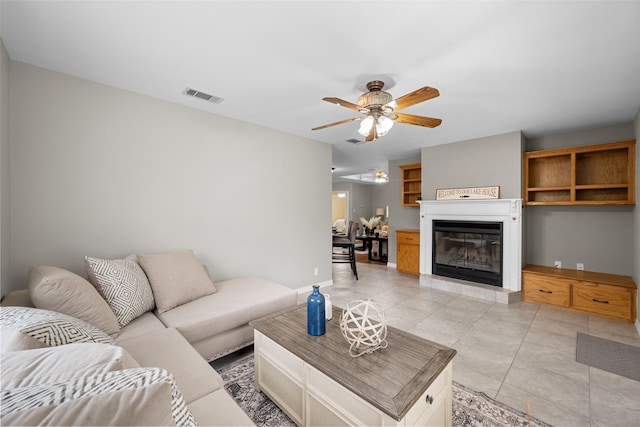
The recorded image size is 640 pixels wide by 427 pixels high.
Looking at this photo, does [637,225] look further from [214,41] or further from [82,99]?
[82,99]

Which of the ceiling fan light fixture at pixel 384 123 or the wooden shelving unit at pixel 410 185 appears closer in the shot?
the ceiling fan light fixture at pixel 384 123

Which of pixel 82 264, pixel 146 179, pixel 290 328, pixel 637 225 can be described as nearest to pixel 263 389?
pixel 290 328

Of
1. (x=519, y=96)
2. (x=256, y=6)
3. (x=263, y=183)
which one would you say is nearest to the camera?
(x=256, y=6)

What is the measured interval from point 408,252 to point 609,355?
3046mm

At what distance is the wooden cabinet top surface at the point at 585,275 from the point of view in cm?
326

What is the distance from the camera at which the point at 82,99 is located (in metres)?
2.40

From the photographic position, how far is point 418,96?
2.02m

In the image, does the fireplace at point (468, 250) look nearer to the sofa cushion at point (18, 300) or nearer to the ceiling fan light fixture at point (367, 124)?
the ceiling fan light fixture at point (367, 124)

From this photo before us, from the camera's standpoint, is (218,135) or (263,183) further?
(263,183)

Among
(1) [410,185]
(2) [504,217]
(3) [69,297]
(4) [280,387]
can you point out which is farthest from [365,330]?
(1) [410,185]

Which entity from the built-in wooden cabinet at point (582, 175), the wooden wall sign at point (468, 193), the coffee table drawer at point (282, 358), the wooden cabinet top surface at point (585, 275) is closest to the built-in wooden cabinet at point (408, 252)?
the wooden wall sign at point (468, 193)

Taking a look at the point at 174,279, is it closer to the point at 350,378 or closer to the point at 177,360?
the point at 177,360

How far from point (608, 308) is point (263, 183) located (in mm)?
4661

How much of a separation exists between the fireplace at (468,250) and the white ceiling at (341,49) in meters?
1.90
